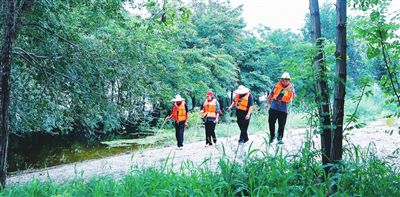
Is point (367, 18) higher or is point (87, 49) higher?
point (87, 49)

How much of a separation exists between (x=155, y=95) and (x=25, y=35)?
338 cm

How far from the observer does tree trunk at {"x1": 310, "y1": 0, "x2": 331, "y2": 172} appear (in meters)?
3.64

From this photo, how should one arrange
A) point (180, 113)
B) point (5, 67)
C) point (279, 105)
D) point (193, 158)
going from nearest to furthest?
1. point (5, 67)
2. point (279, 105)
3. point (193, 158)
4. point (180, 113)

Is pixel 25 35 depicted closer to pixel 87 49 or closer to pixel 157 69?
pixel 87 49

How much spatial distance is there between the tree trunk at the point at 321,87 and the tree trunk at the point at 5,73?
15.9ft

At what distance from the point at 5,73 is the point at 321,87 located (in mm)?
5343

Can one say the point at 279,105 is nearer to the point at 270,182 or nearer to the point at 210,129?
the point at 210,129

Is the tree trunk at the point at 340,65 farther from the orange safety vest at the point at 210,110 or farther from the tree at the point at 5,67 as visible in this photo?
the orange safety vest at the point at 210,110


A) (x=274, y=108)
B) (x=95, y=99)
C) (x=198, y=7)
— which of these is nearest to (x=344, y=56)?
(x=274, y=108)

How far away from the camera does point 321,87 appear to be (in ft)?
12.3

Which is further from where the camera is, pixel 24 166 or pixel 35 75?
pixel 24 166

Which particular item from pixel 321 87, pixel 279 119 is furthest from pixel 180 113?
pixel 321 87

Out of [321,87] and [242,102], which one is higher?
[242,102]

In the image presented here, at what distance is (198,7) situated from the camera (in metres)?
38.2
